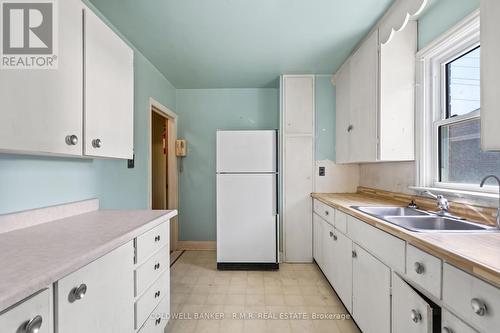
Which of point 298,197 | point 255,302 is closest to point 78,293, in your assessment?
point 255,302

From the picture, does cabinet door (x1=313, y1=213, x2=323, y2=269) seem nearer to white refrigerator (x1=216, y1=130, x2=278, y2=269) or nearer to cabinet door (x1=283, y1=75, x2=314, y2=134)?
white refrigerator (x1=216, y1=130, x2=278, y2=269)

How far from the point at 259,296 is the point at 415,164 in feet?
5.86

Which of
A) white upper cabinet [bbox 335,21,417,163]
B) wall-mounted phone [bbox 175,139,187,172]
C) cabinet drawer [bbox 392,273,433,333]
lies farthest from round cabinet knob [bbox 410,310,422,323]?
wall-mounted phone [bbox 175,139,187,172]

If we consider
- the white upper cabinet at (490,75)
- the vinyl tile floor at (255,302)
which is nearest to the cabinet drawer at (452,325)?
the white upper cabinet at (490,75)

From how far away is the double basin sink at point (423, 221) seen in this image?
1312 mm

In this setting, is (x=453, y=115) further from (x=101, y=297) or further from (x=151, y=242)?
(x=101, y=297)

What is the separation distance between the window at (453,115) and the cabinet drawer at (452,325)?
36.3 inches

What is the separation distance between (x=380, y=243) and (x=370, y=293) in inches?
14.7

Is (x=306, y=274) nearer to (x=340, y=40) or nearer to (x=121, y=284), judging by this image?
(x=121, y=284)

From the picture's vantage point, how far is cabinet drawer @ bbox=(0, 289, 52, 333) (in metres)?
0.56

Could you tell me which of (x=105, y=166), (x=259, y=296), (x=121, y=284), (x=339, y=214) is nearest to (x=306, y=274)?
(x=259, y=296)

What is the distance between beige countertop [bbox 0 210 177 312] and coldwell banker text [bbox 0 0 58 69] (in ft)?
2.18

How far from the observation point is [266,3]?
1691 mm

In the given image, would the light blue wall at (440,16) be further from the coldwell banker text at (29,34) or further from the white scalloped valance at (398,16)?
the coldwell banker text at (29,34)
